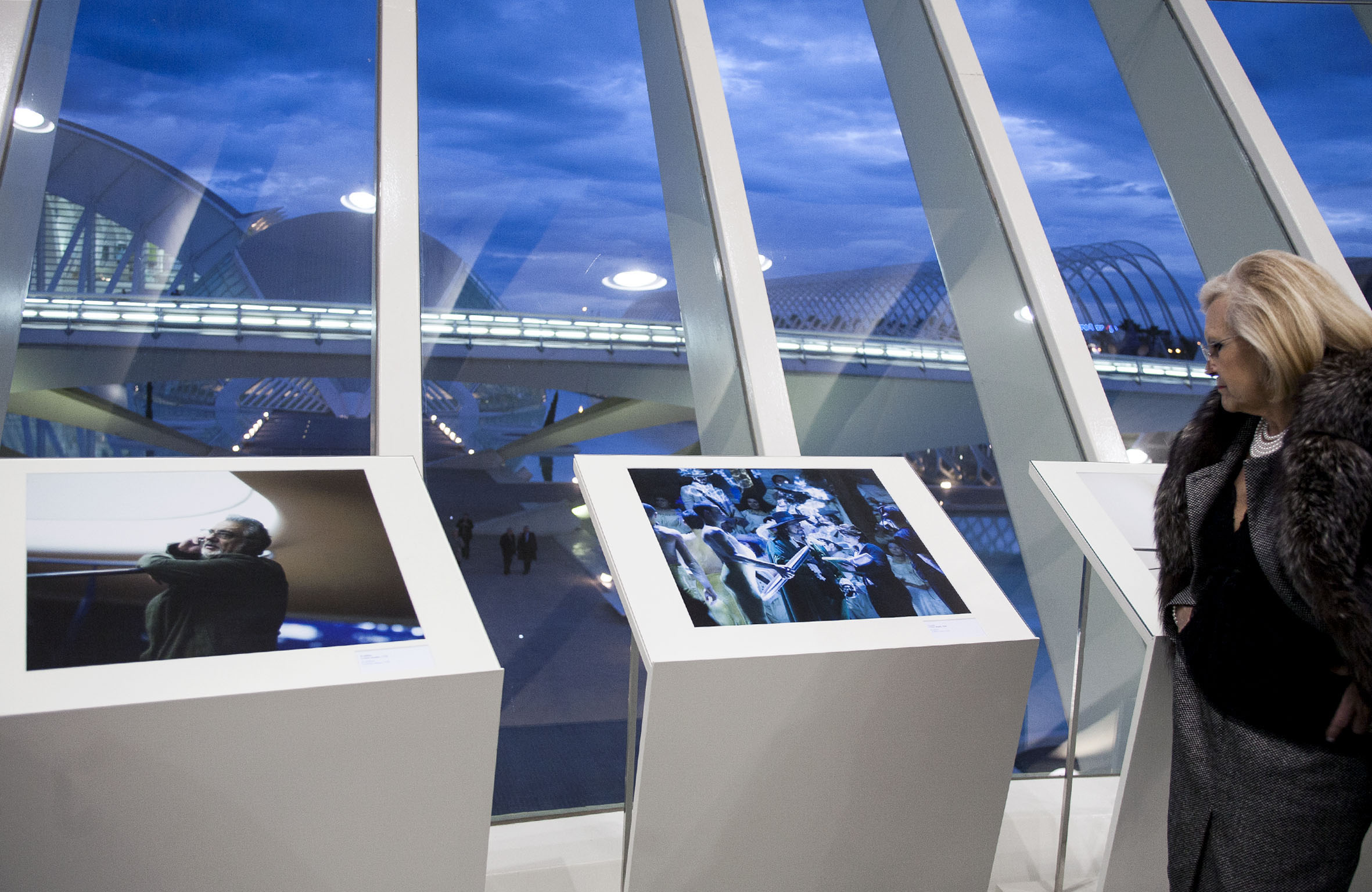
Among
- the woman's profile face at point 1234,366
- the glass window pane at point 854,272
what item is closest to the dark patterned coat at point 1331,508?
the woman's profile face at point 1234,366

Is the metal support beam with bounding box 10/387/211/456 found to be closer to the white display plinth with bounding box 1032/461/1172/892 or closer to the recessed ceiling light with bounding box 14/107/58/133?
the recessed ceiling light with bounding box 14/107/58/133

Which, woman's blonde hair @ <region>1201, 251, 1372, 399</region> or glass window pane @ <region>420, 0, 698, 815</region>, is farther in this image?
glass window pane @ <region>420, 0, 698, 815</region>

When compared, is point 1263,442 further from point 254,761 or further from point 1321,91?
point 1321,91

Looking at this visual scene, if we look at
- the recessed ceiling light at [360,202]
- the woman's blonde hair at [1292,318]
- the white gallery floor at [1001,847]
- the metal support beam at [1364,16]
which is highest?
the metal support beam at [1364,16]

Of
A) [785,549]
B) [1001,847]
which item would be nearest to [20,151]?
[785,549]

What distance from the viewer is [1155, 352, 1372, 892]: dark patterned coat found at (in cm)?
138

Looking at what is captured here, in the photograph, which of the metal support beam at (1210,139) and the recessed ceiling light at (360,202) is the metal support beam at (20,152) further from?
the metal support beam at (1210,139)

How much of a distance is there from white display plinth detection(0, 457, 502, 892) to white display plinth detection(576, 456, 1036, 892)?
0.33 metres

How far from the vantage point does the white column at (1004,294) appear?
10.3ft

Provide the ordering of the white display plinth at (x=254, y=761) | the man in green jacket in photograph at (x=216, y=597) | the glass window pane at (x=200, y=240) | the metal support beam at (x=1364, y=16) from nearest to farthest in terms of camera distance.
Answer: the white display plinth at (x=254, y=761) → the man in green jacket in photograph at (x=216, y=597) → the glass window pane at (x=200, y=240) → the metal support beam at (x=1364, y=16)

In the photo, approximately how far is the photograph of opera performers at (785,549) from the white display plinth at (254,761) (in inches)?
17.7

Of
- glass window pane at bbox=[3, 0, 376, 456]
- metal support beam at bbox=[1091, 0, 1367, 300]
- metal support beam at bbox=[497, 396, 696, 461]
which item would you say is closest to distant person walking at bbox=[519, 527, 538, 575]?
metal support beam at bbox=[497, 396, 696, 461]

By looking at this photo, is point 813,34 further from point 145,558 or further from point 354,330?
point 145,558

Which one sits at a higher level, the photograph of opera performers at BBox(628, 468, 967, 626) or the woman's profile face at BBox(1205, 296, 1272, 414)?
the woman's profile face at BBox(1205, 296, 1272, 414)
